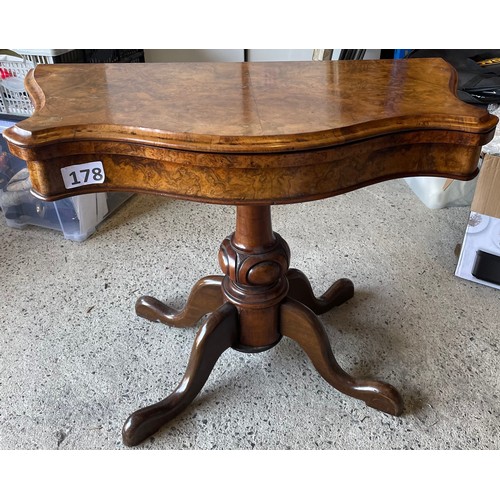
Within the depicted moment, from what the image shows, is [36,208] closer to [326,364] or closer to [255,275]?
[255,275]

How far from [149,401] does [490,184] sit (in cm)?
100

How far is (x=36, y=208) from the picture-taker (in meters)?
1.69

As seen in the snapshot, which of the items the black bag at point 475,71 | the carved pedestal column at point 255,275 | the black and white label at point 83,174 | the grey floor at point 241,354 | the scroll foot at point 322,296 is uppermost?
the black and white label at point 83,174

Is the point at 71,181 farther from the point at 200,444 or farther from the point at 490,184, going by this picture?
the point at 490,184

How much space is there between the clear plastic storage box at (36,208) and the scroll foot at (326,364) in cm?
84

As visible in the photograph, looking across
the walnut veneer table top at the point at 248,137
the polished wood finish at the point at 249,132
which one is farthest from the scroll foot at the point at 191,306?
the walnut veneer table top at the point at 248,137

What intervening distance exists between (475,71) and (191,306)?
1.19 meters

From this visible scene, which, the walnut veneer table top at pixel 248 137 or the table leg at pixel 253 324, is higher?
the walnut veneer table top at pixel 248 137

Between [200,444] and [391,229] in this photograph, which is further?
[391,229]

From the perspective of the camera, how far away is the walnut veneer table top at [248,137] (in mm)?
710

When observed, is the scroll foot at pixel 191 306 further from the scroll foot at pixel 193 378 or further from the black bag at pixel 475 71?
the black bag at pixel 475 71

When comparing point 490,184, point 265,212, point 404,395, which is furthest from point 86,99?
point 490,184

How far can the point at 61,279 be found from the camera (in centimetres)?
149

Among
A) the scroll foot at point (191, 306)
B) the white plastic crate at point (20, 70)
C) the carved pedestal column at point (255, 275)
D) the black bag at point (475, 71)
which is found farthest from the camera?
the black bag at point (475, 71)
